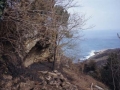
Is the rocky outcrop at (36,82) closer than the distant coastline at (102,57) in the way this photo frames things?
Yes

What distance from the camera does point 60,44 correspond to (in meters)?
15.1

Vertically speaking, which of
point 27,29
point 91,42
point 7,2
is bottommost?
point 91,42

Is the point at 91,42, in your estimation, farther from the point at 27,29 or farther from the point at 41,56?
the point at 27,29

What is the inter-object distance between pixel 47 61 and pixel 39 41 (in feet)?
12.9

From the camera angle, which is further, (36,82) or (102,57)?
(102,57)

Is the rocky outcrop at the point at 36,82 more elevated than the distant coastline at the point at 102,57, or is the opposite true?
the rocky outcrop at the point at 36,82

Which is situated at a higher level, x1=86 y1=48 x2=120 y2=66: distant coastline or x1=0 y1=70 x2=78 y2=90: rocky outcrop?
x1=0 y1=70 x2=78 y2=90: rocky outcrop

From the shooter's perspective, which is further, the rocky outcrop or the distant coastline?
the distant coastline

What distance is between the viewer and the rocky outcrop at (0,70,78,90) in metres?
9.28

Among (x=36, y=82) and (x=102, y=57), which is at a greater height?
(x=36, y=82)

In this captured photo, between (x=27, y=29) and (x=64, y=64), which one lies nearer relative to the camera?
(x=27, y=29)

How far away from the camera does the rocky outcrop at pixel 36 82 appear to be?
9.28 meters

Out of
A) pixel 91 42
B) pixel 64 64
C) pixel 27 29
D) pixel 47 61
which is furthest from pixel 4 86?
pixel 91 42

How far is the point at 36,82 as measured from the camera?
10.3 m
